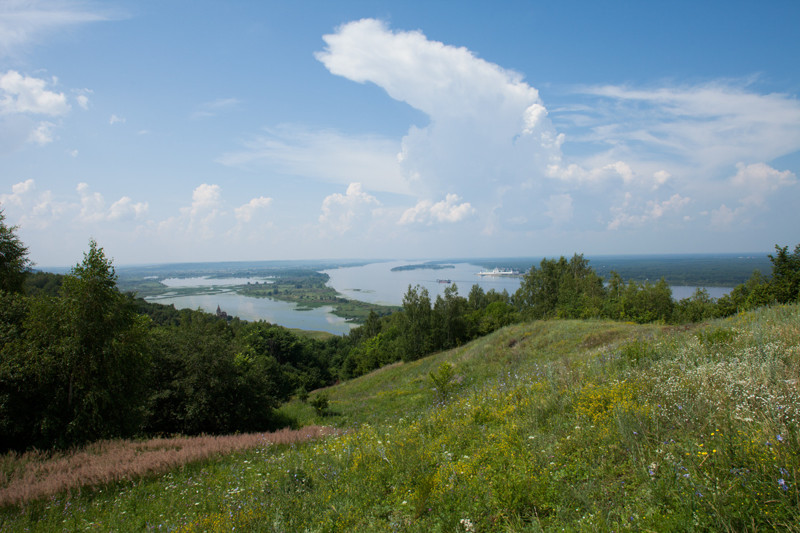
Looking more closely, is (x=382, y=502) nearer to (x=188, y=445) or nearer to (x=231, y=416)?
(x=188, y=445)

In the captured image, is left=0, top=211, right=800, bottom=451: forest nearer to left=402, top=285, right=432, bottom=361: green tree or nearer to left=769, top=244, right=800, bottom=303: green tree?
left=769, top=244, right=800, bottom=303: green tree

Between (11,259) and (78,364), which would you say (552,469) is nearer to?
(78,364)

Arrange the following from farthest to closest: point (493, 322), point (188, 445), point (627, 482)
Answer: point (493, 322)
point (188, 445)
point (627, 482)

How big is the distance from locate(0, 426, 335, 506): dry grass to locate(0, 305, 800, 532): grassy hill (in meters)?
0.24

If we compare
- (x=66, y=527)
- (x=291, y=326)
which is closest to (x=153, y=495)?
(x=66, y=527)

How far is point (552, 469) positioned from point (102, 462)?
29.3 ft

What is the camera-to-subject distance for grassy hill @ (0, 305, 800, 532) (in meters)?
2.88

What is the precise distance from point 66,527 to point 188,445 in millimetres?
3787

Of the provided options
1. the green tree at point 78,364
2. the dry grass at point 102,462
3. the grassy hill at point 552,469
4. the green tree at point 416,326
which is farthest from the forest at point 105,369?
the green tree at point 416,326

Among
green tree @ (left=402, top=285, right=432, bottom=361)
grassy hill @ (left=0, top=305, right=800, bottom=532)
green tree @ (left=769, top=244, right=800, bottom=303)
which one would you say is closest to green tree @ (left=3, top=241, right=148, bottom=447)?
grassy hill @ (left=0, top=305, right=800, bottom=532)

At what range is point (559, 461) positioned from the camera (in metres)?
4.08

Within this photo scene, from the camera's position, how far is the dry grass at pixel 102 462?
609 cm

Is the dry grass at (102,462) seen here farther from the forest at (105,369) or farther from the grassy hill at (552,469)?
the forest at (105,369)

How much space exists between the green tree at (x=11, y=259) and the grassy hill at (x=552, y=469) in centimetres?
1673
